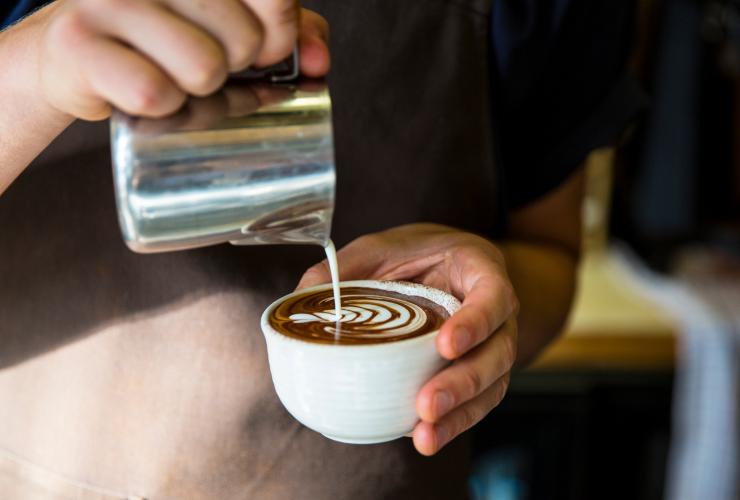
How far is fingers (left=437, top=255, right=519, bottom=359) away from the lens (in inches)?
27.5

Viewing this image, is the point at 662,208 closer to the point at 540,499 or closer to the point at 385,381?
the point at 540,499

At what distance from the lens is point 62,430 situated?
91 cm

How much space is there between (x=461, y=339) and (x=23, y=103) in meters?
0.42

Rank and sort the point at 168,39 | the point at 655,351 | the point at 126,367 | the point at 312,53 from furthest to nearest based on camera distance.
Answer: the point at 655,351 → the point at 126,367 → the point at 312,53 → the point at 168,39

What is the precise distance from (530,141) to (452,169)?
0.72 feet

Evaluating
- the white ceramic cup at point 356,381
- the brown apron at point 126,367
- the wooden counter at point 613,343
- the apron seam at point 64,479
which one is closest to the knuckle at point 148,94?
the white ceramic cup at point 356,381

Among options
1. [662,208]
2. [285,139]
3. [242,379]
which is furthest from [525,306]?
[662,208]

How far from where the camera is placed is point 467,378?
0.71 metres

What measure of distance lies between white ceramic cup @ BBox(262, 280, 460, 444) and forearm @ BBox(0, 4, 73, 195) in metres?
0.27

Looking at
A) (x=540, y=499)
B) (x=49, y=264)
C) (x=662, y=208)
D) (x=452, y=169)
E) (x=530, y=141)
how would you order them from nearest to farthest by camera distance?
1. (x=49, y=264)
2. (x=452, y=169)
3. (x=530, y=141)
4. (x=540, y=499)
5. (x=662, y=208)

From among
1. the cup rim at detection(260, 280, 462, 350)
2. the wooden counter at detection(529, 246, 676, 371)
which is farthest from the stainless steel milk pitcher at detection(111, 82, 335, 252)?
the wooden counter at detection(529, 246, 676, 371)

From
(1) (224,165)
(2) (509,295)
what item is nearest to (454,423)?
(2) (509,295)

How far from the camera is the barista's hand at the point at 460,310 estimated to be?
705 millimetres

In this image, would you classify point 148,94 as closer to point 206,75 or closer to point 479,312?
point 206,75
